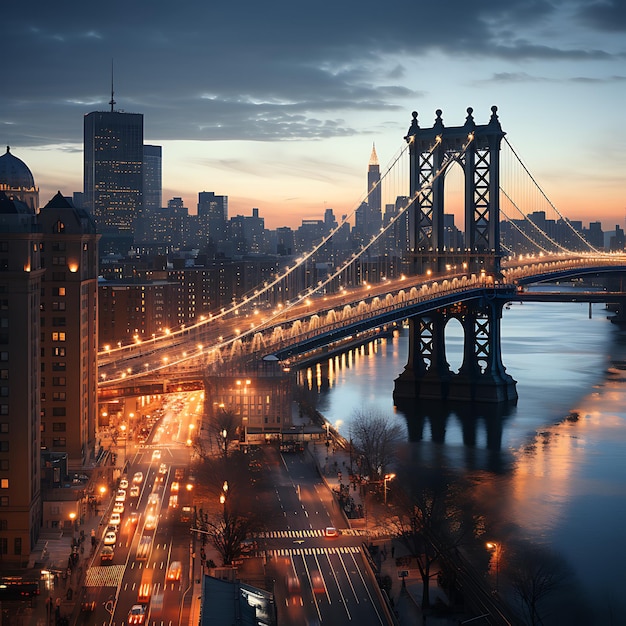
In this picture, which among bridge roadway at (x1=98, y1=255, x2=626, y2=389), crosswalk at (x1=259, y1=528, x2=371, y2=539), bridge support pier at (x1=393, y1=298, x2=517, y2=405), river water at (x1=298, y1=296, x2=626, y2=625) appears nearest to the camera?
crosswalk at (x1=259, y1=528, x2=371, y2=539)

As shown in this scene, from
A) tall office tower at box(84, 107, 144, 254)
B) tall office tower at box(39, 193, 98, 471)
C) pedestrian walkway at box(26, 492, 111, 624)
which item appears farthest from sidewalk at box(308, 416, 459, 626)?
tall office tower at box(84, 107, 144, 254)

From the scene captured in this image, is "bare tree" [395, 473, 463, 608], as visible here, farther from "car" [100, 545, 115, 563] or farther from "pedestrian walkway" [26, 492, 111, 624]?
"pedestrian walkway" [26, 492, 111, 624]

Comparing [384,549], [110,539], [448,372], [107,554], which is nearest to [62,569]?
[107,554]

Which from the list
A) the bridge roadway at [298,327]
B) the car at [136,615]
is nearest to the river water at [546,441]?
the bridge roadway at [298,327]

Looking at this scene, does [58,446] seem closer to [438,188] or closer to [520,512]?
[520,512]

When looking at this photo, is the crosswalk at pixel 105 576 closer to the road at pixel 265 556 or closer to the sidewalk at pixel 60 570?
the road at pixel 265 556

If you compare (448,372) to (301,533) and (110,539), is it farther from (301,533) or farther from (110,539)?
(110,539)
